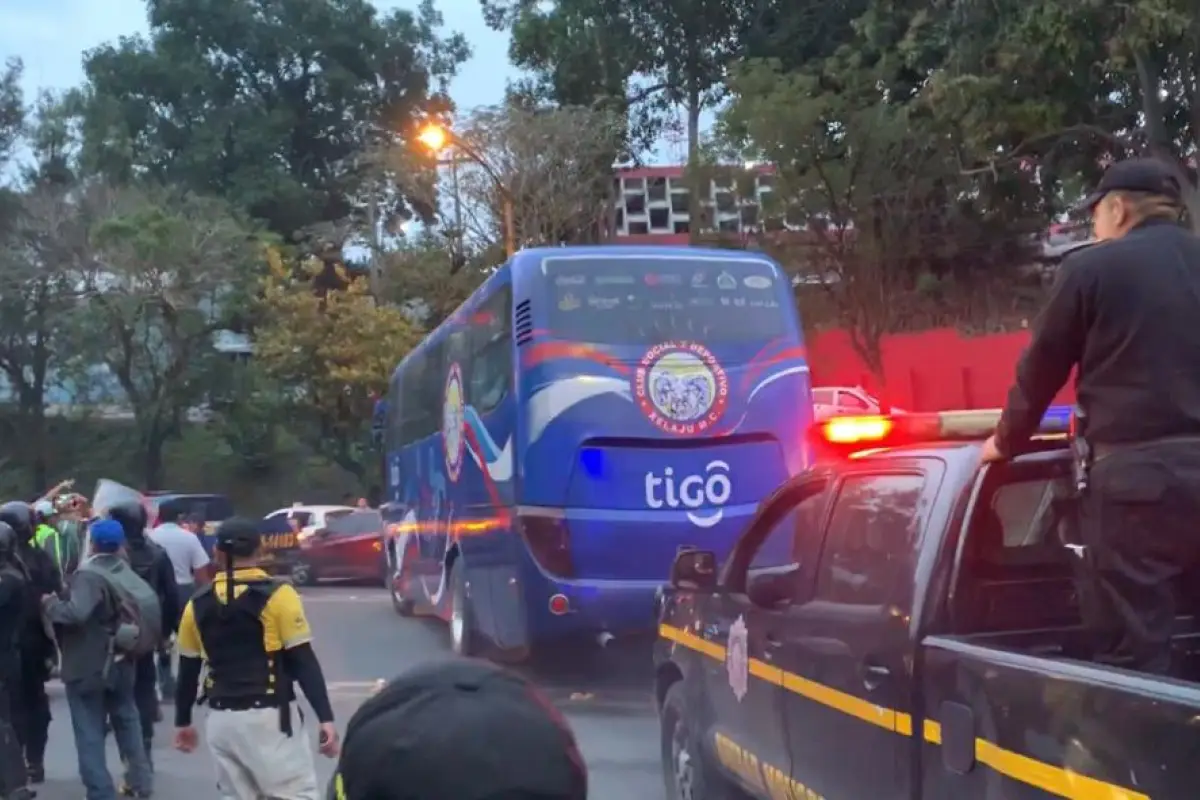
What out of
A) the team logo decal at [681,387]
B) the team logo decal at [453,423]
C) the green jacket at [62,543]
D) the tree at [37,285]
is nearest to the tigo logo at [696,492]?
the team logo decal at [681,387]

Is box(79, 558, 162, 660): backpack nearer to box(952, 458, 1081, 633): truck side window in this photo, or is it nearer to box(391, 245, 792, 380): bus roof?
box(391, 245, 792, 380): bus roof

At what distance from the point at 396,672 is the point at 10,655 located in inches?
176

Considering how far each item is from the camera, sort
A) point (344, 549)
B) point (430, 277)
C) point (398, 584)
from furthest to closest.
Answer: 1. point (430, 277)
2. point (344, 549)
3. point (398, 584)

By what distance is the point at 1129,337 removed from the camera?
431 cm

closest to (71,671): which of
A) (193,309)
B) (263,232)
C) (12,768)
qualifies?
(12,768)

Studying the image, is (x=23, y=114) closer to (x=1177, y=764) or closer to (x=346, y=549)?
(x=346, y=549)

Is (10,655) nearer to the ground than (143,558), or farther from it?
nearer to the ground

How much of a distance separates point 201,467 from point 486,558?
33.0 metres

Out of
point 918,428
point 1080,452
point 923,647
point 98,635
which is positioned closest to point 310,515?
point 98,635

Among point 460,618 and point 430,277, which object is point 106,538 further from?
point 430,277

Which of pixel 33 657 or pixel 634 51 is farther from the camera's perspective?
pixel 634 51

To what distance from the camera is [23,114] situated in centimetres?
4162

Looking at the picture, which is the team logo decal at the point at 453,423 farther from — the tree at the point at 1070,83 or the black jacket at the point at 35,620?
the tree at the point at 1070,83

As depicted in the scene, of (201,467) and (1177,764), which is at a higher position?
(201,467)
